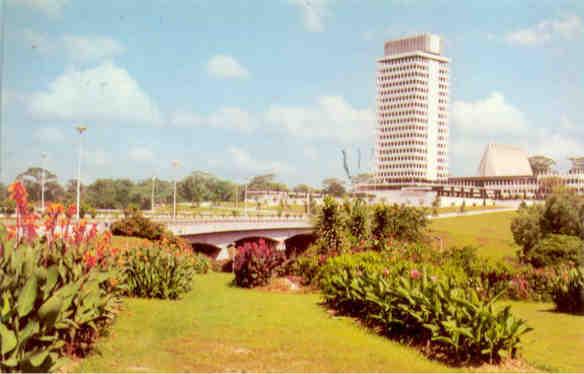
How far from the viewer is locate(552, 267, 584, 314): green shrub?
1803 cm

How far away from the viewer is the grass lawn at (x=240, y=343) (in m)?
9.83

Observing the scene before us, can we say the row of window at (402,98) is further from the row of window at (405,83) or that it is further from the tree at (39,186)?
the tree at (39,186)

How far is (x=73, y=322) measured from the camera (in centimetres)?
867

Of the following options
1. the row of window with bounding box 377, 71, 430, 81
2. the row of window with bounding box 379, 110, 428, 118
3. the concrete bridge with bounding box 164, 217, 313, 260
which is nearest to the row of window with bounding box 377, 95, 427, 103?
the row of window with bounding box 379, 110, 428, 118

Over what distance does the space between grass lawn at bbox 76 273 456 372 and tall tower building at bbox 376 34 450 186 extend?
171530mm

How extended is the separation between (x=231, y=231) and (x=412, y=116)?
133m

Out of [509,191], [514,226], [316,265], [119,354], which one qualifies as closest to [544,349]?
[119,354]

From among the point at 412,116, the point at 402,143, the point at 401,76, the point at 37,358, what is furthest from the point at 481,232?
the point at 401,76

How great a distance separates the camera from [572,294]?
18.2 meters

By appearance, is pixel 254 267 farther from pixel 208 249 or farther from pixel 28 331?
pixel 208 249

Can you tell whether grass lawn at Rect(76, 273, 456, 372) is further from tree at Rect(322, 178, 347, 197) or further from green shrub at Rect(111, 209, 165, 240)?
tree at Rect(322, 178, 347, 197)

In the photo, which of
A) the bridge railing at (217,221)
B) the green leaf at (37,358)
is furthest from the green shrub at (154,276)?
the bridge railing at (217,221)

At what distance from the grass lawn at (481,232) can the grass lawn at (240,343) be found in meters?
52.5

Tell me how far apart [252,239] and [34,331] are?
2756 inches
